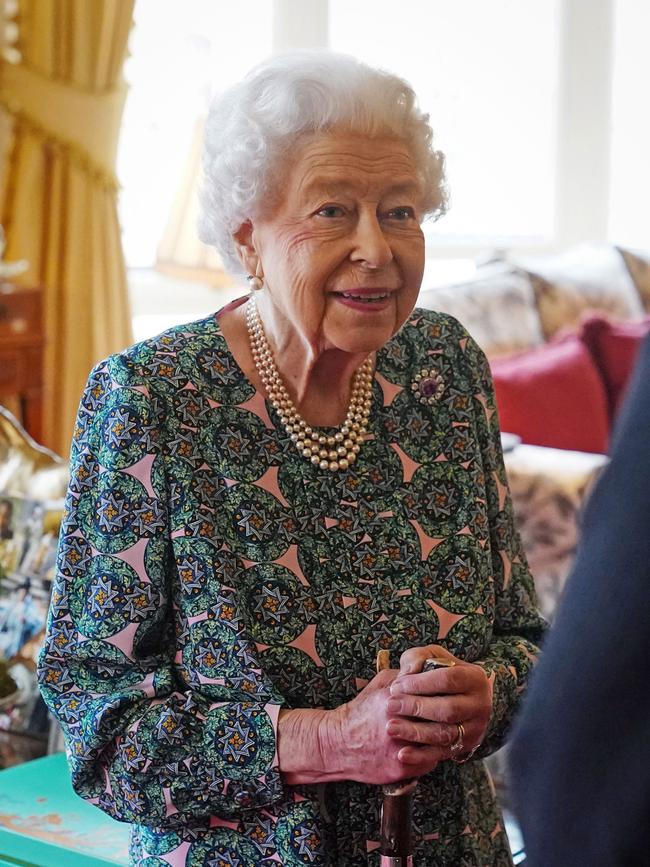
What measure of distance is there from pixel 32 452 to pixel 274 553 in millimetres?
1129

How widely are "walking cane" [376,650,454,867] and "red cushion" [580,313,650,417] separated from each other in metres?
2.50

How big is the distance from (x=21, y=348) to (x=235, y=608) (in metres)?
2.51

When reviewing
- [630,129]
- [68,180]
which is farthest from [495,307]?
[630,129]

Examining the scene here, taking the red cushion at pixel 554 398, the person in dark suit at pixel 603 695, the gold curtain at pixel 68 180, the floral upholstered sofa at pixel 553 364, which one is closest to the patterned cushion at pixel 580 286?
the floral upholstered sofa at pixel 553 364

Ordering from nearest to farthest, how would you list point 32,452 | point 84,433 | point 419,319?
point 84,433, point 419,319, point 32,452

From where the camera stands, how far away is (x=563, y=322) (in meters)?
4.24

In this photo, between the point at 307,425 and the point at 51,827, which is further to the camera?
the point at 51,827

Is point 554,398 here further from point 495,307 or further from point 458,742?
point 458,742

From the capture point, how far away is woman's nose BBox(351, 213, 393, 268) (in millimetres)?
1524

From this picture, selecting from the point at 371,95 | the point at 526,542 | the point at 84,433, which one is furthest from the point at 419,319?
the point at 526,542

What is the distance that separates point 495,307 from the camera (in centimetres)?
393

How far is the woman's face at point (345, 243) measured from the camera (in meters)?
1.53

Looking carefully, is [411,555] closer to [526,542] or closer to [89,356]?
[526,542]

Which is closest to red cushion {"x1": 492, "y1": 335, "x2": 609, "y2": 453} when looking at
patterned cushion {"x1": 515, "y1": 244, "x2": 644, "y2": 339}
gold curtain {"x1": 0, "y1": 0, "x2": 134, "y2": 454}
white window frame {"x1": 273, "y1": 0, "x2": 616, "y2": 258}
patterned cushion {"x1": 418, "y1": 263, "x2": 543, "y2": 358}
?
patterned cushion {"x1": 418, "y1": 263, "x2": 543, "y2": 358}
